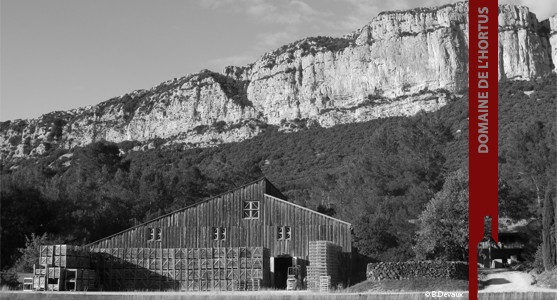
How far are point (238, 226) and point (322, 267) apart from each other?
877cm

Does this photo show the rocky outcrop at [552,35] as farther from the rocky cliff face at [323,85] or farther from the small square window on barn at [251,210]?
the small square window on barn at [251,210]

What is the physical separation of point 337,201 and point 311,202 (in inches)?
273

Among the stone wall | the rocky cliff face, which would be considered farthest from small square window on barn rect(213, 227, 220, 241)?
the rocky cliff face

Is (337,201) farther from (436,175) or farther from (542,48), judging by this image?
(542,48)

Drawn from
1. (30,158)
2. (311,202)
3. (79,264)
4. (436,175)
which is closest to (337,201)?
(311,202)

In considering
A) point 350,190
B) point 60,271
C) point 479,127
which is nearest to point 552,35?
point 350,190

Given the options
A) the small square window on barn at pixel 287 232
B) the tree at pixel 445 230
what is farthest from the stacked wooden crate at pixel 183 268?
the tree at pixel 445 230

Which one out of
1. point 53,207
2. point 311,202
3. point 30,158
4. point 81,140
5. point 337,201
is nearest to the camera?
point 53,207

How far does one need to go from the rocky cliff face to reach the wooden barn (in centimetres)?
10363

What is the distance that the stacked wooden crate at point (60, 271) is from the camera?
130ft

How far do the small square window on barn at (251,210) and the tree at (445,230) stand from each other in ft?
36.1

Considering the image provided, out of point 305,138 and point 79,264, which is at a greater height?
point 305,138

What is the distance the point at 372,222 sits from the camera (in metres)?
51.4

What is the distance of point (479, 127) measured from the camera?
18.8 m
